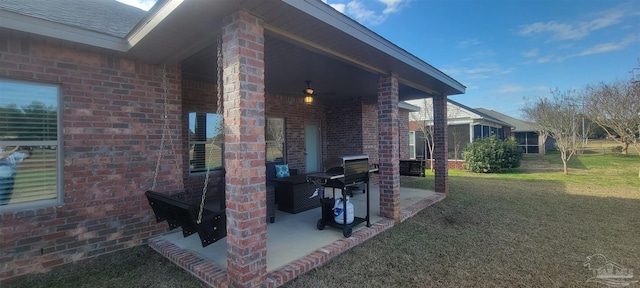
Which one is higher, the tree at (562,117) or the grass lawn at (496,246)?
the tree at (562,117)

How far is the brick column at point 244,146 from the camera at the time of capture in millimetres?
2418

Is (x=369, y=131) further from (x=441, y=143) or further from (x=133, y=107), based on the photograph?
(x=133, y=107)

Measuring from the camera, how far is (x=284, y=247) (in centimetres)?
356

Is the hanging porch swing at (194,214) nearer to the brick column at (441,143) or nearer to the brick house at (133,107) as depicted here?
the brick house at (133,107)

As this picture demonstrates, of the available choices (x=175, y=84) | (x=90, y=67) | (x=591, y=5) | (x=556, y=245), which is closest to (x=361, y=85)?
(x=175, y=84)

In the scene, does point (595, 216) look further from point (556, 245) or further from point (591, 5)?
point (591, 5)

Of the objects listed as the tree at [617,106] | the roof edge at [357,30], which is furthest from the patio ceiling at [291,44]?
the tree at [617,106]

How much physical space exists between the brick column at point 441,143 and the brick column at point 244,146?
5617mm

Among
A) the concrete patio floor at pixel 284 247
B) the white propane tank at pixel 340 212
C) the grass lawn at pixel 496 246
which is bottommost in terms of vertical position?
the grass lawn at pixel 496 246

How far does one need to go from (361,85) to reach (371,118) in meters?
2.79

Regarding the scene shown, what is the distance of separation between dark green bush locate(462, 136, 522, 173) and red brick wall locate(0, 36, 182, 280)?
13.1m

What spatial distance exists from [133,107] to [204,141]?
2.50 meters

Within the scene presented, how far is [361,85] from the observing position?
22.6ft

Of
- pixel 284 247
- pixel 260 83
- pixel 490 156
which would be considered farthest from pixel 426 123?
pixel 260 83
